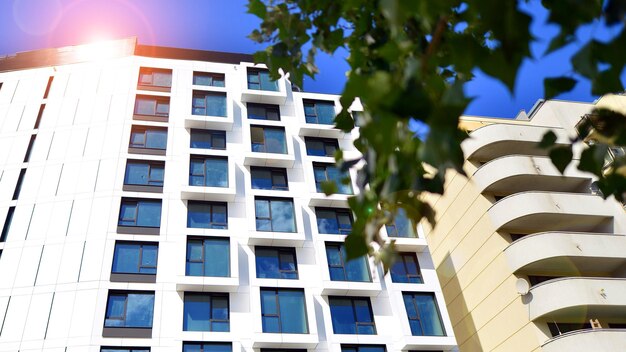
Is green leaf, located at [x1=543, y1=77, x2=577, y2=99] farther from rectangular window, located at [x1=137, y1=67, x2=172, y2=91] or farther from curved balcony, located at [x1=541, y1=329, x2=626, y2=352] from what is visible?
rectangular window, located at [x1=137, y1=67, x2=172, y2=91]

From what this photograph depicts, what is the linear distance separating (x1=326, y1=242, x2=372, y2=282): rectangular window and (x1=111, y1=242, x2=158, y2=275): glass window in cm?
738

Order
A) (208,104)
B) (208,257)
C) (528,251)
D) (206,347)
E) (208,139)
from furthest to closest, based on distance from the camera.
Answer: (208,104)
(208,139)
(208,257)
(528,251)
(206,347)

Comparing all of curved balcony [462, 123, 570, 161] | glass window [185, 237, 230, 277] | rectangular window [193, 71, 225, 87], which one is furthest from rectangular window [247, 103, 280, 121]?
curved balcony [462, 123, 570, 161]

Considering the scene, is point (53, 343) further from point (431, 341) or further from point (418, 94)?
point (418, 94)

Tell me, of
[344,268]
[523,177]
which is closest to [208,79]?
[344,268]

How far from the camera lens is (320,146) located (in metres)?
27.3

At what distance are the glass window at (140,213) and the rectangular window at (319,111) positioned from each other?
31.1 ft

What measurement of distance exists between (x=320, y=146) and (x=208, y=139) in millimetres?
5810

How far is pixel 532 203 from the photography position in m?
22.5

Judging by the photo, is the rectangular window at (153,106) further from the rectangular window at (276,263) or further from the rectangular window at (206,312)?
the rectangular window at (206,312)

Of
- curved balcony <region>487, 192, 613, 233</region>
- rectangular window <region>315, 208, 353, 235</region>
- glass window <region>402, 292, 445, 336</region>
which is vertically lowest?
glass window <region>402, 292, 445, 336</region>

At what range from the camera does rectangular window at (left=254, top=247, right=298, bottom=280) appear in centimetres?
2186

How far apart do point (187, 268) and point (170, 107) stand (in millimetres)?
9833

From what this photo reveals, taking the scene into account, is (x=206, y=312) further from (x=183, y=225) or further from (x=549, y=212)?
(x=549, y=212)
